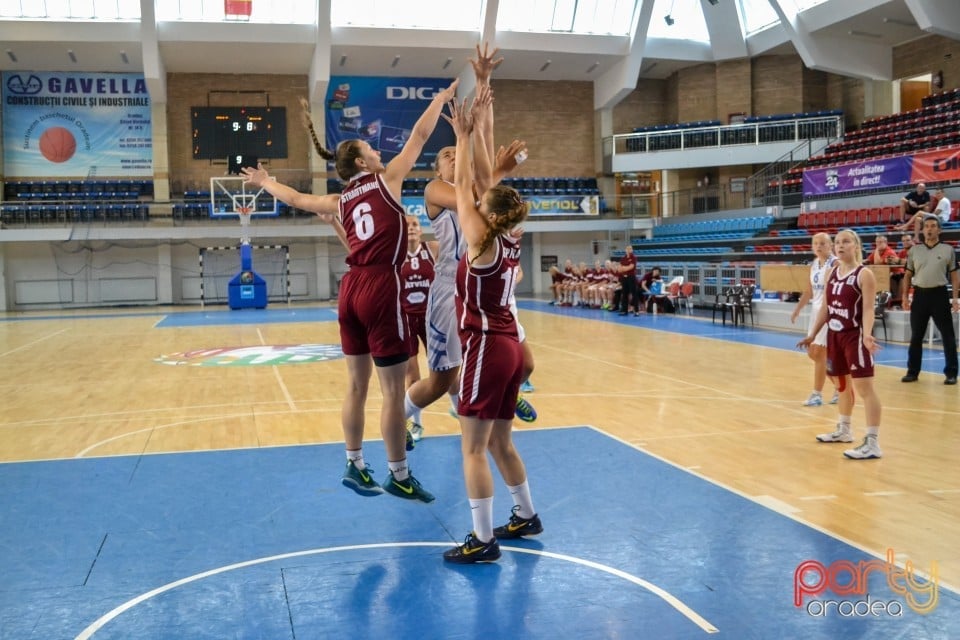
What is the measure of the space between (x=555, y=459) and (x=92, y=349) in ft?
39.1

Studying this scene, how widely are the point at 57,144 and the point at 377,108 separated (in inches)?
441

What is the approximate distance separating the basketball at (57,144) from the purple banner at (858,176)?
24.3 metres

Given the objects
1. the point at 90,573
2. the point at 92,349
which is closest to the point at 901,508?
the point at 90,573

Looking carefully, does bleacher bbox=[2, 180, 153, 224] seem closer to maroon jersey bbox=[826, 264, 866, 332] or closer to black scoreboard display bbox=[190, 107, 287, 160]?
black scoreboard display bbox=[190, 107, 287, 160]

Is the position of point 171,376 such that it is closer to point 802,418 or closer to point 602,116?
point 802,418

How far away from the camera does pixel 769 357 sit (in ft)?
41.3

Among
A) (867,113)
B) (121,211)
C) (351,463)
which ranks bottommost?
(351,463)

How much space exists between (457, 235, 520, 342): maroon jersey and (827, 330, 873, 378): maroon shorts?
10.8ft

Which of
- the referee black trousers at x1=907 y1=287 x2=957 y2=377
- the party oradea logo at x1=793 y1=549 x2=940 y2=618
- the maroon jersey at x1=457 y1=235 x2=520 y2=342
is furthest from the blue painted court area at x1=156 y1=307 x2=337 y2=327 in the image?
the party oradea logo at x1=793 y1=549 x2=940 y2=618

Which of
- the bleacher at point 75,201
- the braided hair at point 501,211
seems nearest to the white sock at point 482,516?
the braided hair at point 501,211

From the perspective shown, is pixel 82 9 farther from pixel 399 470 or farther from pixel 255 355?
pixel 399 470

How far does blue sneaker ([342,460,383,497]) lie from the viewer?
16.2ft

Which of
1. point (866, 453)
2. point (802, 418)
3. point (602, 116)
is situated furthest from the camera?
point (602, 116)

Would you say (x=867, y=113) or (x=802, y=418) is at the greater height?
(x=867, y=113)
